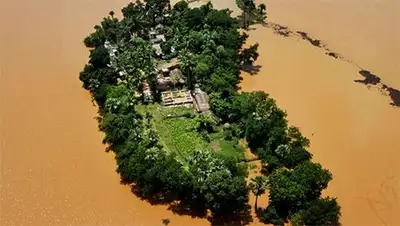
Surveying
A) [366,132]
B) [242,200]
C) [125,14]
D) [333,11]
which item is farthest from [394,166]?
[125,14]

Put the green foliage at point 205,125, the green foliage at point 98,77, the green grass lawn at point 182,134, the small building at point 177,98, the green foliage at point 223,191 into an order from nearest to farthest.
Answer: the green foliage at point 223,191 → the green grass lawn at point 182,134 → the green foliage at point 205,125 → the small building at point 177,98 → the green foliage at point 98,77

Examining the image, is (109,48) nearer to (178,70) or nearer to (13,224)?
(178,70)

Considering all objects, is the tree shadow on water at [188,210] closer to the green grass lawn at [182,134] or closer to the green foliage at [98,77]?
the green grass lawn at [182,134]

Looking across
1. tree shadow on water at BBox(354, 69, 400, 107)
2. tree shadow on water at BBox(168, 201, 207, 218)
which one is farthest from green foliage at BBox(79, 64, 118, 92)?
tree shadow on water at BBox(354, 69, 400, 107)

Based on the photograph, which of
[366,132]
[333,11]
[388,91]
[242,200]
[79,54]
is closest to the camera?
[242,200]

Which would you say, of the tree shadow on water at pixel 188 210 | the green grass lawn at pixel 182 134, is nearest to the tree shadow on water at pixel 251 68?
the green grass lawn at pixel 182 134

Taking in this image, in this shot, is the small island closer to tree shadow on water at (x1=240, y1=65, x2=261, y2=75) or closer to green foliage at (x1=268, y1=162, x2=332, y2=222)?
green foliage at (x1=268, y1=162, x2=332, y2=222)
